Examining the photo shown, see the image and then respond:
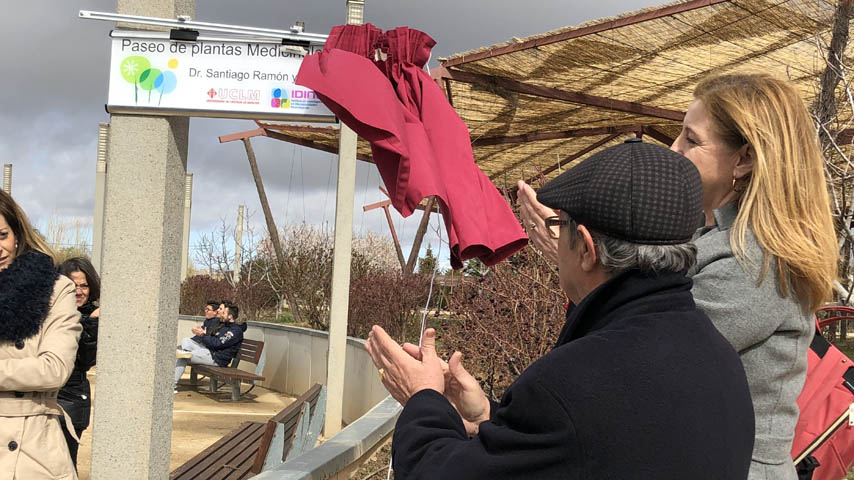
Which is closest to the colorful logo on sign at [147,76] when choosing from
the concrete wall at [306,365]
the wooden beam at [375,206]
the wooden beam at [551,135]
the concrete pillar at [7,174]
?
the concrete wall at [306,365]

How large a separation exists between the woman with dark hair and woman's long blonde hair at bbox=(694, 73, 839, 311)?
320cm

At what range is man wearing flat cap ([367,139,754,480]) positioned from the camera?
3.89ft

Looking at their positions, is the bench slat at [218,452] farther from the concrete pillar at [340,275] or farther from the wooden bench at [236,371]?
the wooden bench at [236,371]

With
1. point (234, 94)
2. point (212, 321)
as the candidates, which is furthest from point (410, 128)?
point (212, 321)

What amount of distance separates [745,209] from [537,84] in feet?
25.8

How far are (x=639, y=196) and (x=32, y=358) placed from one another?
2.60 metres

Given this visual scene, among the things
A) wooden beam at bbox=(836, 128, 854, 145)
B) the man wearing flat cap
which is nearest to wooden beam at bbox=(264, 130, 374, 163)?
wooden beam at bbox=(836, 128, 854, 145)

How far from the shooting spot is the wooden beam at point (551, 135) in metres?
12.2

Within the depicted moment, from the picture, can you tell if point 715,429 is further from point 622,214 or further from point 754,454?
point 754,454

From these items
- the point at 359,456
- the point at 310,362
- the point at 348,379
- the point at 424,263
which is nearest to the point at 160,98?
the point at 359,456

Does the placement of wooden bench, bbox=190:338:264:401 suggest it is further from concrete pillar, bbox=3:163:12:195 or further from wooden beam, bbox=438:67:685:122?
concrete pillar, bbox=3:163:12:195

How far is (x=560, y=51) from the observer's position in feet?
26.0

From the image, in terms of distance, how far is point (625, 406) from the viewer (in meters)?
1.19

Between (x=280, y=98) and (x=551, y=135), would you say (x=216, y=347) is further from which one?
(x=280, y=98)
